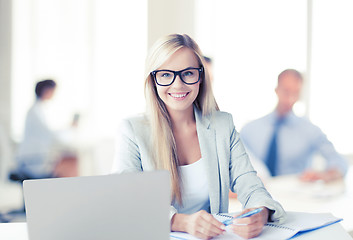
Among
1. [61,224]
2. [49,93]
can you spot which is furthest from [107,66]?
[61,224]

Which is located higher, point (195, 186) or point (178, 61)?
point (178, 61)

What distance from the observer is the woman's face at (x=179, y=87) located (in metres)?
1.53

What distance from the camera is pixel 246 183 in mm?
1536

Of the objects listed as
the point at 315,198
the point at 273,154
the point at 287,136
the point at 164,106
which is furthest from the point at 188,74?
the point at 273,154

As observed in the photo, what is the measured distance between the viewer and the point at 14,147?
472 centimetres

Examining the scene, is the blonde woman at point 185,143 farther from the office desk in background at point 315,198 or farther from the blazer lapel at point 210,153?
the office desk in background at point 315,198

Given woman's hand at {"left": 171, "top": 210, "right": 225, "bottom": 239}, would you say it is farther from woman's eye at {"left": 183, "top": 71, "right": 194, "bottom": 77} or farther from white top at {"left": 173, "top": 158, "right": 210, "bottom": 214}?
woman's eye at {"left": 183, "top": 71, "right": 194, "bottom": 77}

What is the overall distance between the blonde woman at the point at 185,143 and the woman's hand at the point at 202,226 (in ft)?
0.76

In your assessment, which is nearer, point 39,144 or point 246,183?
point 246,183

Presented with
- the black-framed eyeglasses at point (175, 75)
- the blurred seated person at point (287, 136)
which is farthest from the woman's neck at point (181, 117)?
the blurred seated person at point (287, 136)

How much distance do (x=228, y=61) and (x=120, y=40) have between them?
1273 millimetres

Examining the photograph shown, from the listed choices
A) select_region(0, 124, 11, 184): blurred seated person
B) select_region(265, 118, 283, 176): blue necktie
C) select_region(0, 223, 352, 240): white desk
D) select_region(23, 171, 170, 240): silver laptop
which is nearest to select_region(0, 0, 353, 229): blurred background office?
select_region(0, 124, 11, 184): blurred seated person

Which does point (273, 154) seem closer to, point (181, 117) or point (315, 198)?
point (315, 198)

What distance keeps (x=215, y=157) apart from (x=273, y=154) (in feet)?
8.38
